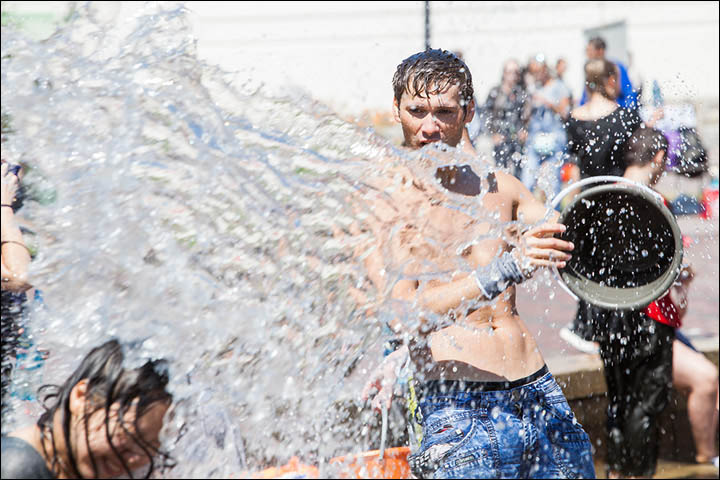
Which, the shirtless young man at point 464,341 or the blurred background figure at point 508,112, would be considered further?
the blurred background figure at point 508,112

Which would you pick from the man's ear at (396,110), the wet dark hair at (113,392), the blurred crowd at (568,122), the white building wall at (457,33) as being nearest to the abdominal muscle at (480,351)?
the blurred crowd at (568,122)

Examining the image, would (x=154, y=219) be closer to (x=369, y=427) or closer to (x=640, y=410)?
(x=369, y=427)

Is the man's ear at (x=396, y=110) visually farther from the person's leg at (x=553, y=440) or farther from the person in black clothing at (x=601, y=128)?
the person in black clothing at (x=601, y=128)

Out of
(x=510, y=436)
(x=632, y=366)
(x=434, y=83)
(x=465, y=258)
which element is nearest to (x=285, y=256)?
(x=465, y=258)

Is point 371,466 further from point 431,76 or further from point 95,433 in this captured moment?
point 431,76

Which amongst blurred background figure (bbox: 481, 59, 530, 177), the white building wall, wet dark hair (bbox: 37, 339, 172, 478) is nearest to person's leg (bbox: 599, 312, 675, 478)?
wet dark hair (bbox: 37, 339, 172, 478)

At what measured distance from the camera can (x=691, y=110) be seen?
158 inches

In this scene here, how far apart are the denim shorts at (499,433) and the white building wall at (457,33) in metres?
6.98

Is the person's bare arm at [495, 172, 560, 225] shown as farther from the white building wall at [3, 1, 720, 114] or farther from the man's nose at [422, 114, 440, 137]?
the white building wall at [3, 1, 720, 114]

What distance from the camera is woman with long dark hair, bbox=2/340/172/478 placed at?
191 centimetres

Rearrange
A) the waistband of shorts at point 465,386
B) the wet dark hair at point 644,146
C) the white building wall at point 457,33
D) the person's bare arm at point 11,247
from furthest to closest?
1. the white building wall at point 457,33
2. the wet dark hair at point 644,146
3. the person's bare arm at point 11,247
4. the waistband of shorts at point 465,386

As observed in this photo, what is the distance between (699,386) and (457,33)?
7513mm

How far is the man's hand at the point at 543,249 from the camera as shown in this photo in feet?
7.23

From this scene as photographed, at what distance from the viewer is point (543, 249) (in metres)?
2.21
